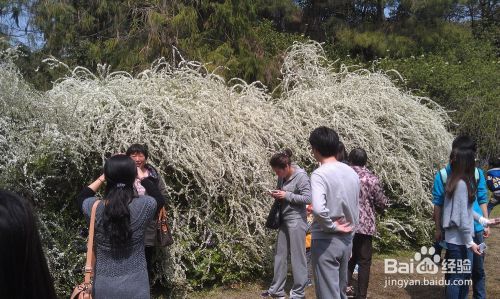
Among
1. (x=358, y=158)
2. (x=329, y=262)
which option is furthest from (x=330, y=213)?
(x=358, y=158)

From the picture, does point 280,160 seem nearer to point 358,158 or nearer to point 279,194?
point 279,194

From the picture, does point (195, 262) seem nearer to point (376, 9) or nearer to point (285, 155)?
point (285, 155)

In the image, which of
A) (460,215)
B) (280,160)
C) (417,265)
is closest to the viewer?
(460,215)

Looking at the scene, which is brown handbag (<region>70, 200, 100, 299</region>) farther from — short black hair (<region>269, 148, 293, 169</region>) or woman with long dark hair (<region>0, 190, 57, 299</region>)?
short black hair (<region>269, 148, 293, 169</region>)

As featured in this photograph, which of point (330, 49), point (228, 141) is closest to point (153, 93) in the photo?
point (228, 141)

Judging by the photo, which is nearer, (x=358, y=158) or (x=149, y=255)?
→ (x=149, y=255)

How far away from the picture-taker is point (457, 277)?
4.13 meters

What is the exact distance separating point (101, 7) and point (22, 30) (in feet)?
6.08

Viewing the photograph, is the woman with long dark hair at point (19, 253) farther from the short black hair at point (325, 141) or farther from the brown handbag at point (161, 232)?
the brown handbag at point (161, 232)

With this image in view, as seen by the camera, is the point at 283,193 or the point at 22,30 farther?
the point at 22,30

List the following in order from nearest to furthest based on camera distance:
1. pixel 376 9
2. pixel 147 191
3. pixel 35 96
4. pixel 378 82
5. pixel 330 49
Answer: pixel 147 191, pixel 35 96, pixel 378 82, pixel 330 49, pixel 376 9

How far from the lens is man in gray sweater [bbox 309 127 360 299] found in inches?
141

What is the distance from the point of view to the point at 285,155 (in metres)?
4.98

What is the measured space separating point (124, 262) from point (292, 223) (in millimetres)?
2334
